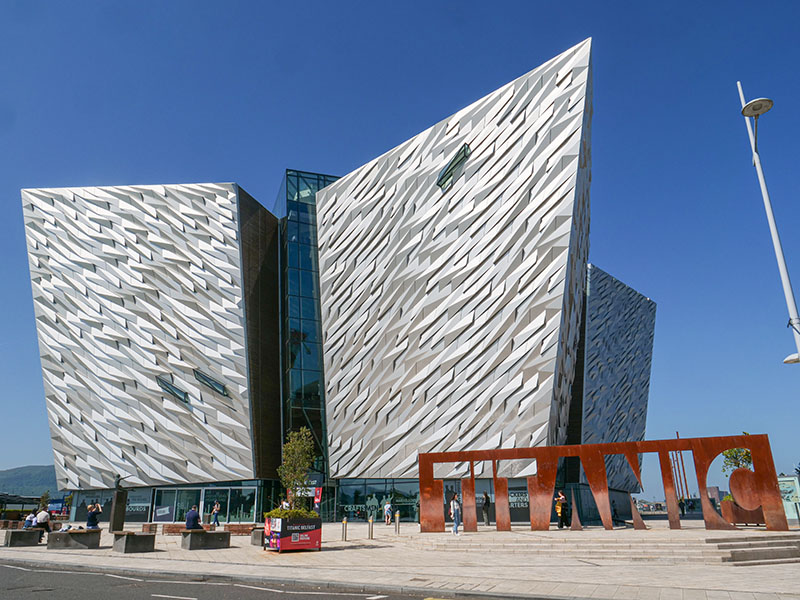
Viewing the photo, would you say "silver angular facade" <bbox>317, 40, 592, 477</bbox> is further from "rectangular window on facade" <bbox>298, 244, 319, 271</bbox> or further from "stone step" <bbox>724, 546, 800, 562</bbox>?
"stone step" <bbox>724, 546, 800, 562</bbox>

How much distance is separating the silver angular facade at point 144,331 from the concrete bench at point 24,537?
1533 centimetres

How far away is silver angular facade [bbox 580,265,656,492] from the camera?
4675 cm

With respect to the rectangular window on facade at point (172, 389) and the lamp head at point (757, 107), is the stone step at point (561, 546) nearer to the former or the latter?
the lamp head at point (757, 107)

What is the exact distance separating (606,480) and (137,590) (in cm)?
1699

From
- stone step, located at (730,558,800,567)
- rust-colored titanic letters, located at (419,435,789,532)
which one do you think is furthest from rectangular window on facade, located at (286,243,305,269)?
stone step, located at (730,558,800,567)

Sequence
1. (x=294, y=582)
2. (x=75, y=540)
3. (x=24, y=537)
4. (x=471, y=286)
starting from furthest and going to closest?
(x=471, y=286)
(x=24, y=537)
(x=75, y=540)
(x=294, y=582)

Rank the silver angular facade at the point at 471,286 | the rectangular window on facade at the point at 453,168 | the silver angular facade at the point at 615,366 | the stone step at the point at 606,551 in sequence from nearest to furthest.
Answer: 1. the stone step at the point at 606,551
2. the silver angular facade at the point at 471,286
3. the rectangular window on facade at the point at 453,168
4. the silver angular facade at the point at 615,366

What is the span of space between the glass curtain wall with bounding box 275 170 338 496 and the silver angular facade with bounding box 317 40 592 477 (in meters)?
2.67

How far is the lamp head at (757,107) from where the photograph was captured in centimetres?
1173

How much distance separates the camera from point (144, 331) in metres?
38.9

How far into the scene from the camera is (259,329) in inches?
1613

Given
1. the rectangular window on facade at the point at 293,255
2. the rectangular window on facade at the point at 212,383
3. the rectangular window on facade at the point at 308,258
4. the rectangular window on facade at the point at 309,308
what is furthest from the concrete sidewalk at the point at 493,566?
the rectangular window on facade at the point at 308,258

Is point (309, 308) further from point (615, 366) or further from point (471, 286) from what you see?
point (615, 366)

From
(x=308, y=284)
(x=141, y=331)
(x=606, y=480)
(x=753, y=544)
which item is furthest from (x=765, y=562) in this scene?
(x=141, y=331)
